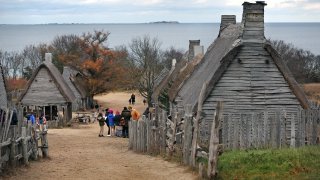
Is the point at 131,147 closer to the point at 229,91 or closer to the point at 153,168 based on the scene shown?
the point at 229,91

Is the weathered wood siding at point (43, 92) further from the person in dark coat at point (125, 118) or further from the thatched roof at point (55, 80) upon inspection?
the person in dark coat at point (125, 118)

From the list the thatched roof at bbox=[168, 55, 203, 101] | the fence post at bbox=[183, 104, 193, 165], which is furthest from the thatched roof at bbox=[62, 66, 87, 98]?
the fence post at bbox=[183, 104, 193, 165]

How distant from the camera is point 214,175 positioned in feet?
43.3

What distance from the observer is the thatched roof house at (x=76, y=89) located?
6012cm

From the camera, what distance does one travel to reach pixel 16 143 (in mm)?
15383

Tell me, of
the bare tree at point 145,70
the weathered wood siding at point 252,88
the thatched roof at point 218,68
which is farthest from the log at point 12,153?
the bare tree at point 145,70

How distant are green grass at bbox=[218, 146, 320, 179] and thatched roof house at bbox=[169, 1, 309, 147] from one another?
8.26 metres

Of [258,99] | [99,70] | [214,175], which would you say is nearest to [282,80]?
[258,99]

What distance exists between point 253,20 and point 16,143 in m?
10.8

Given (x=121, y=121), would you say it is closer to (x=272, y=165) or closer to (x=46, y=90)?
(x=272, y=165)

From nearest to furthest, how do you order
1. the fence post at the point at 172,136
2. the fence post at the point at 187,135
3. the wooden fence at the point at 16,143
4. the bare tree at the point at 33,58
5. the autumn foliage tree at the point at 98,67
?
the wooden fence at the point at 16,143 < the fence post at the point at 187,135 < the fence post at the point at 172,136 < the autumn foliage tree at the point at 98,67 < the bare tree at the point at 33,58

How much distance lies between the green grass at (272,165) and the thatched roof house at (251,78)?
27.1 feet

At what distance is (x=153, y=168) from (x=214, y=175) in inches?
134

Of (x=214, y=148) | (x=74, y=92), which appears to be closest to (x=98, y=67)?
(x=74, y=92)
